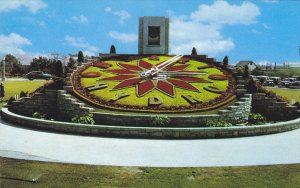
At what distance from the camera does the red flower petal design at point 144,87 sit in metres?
20.3

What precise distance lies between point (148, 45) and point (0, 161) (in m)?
19.7


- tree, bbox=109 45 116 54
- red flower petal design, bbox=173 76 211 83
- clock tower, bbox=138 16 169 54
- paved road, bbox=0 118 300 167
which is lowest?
paved road, bbox=0 118 300 167

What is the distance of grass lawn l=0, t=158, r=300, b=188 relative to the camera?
9461 millimetres

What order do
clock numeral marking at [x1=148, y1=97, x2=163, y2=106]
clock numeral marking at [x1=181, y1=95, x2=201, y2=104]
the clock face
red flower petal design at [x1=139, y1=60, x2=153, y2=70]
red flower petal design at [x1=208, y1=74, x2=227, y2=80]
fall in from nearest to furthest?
clock numeral marking at [x1=148, y1=97, x2=163, y2=106] → the clock face → clock numeral marking at [x1=181, y1=95, x2=201, y2=104] → red flower petal design at [x1=208, y1=74, x2=227, y2=80] → red flower petal design at [x1=139, y1=60, x2=153, y2=70]

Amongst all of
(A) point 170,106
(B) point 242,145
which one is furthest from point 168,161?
(A) point 170,106

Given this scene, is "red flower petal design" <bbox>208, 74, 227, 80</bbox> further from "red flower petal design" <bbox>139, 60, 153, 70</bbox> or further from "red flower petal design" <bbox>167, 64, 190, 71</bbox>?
"red flower petal design" <bbox>139, 60, 153, 70</bbox>

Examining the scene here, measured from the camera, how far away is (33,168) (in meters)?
10.6

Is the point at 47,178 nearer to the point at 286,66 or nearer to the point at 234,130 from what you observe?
the point at 234,130

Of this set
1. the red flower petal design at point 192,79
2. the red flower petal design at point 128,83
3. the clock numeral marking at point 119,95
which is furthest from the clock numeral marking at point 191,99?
the red flower petal design at point 128,83

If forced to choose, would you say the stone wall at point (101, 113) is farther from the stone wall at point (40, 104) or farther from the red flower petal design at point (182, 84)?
the red flower petal design at point (182, 84)

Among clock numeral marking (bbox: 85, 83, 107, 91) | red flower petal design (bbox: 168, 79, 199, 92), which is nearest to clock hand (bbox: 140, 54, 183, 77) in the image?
red flower petal design (bbox: 168, 79, 199, 92)

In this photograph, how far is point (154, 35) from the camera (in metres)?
30.0

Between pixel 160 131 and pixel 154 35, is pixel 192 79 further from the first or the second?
pixel 154 35

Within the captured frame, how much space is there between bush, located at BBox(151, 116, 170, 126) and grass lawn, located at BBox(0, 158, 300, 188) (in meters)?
5.90
